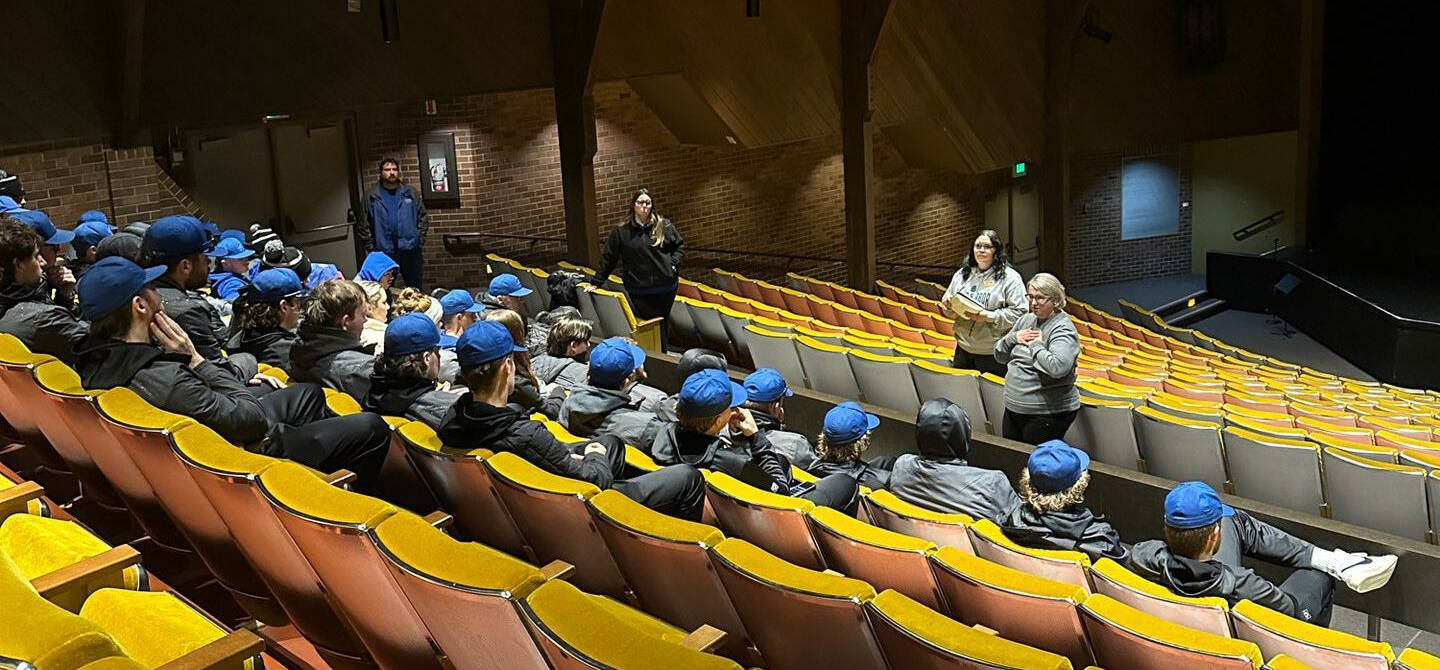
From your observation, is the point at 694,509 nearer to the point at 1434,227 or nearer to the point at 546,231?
the point at 546,231

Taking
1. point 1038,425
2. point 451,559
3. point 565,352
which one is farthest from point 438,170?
point 451,559

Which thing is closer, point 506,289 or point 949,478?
point 949,478

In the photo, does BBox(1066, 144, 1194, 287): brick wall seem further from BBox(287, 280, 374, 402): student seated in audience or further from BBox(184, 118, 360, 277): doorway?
BBox(287, 280, 374, 402): student seated in audience

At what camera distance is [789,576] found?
2941 mm

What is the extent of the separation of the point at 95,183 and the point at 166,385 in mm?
6046

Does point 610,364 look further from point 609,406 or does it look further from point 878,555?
point 878,555

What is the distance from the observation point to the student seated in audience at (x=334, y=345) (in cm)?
475

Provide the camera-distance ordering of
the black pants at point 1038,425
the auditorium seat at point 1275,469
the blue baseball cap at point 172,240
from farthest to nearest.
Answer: the black pants at point 1038,425, the auditorium seat at point 1275,469, the blue baseball cap at point 172,240

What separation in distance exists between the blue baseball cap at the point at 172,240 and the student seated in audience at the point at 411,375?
1.04 meters

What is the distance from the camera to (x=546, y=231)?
13977 mm

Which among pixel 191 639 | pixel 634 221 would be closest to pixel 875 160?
pixel 634 221

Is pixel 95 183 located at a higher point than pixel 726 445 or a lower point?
higher

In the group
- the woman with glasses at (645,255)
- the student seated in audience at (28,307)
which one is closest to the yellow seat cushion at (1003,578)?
the student seated in audience at (28,307)

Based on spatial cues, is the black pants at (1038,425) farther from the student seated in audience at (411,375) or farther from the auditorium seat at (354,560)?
the auditorium seat at (354,560)
